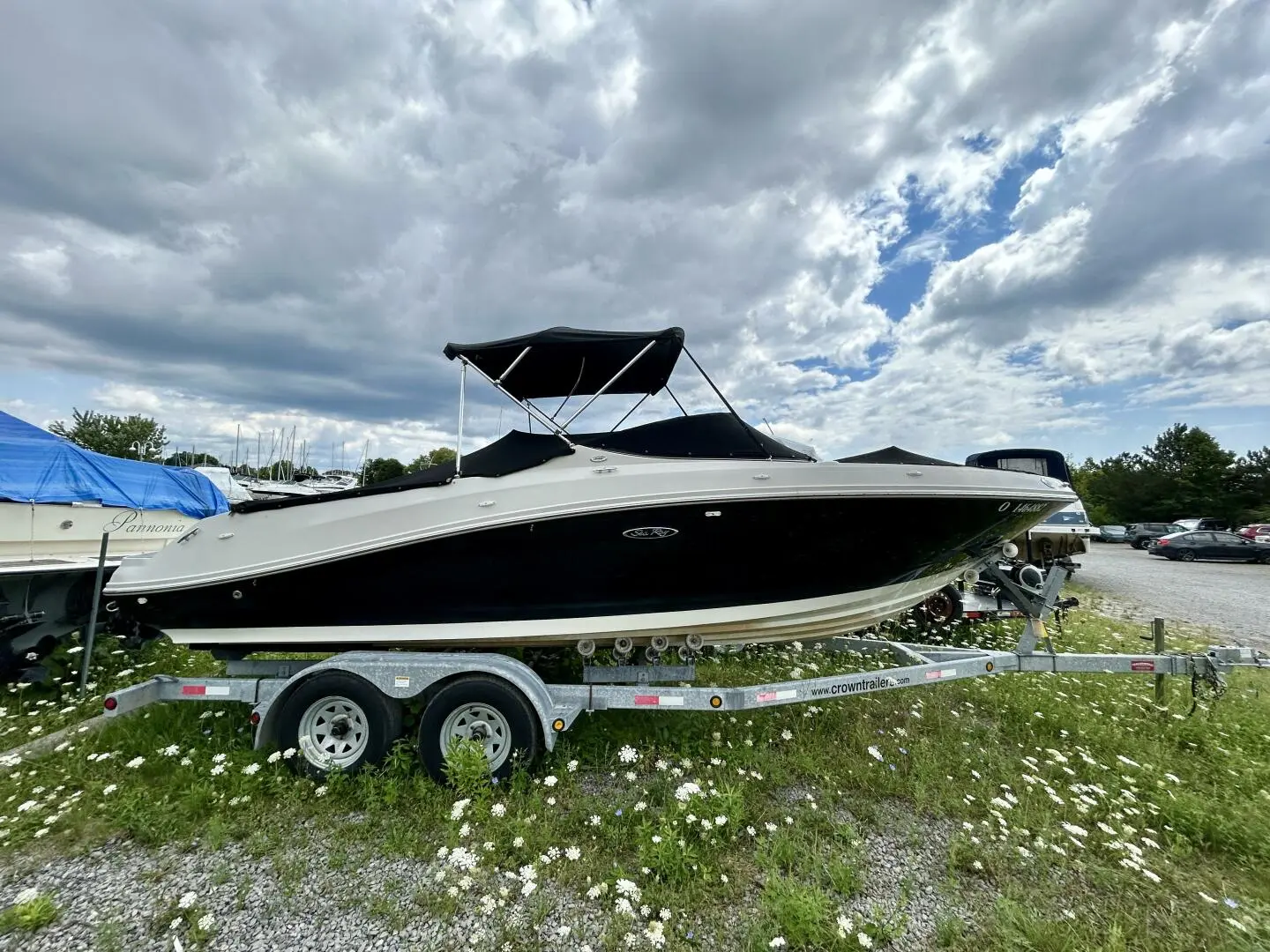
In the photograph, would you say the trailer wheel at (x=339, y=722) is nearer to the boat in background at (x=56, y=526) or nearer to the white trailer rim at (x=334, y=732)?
the white trailer rim at (x=334, y=732)

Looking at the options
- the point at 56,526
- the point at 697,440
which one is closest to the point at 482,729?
the point at 697,440

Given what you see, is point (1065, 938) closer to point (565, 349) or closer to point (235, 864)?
point (235, 864)

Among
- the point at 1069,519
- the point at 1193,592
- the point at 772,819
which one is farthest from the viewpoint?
the point at 1193,592

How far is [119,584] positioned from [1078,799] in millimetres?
5633

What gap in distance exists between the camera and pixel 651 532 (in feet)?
10.3

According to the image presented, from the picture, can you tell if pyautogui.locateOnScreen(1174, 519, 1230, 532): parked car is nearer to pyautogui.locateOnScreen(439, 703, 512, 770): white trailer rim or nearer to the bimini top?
the bimini top

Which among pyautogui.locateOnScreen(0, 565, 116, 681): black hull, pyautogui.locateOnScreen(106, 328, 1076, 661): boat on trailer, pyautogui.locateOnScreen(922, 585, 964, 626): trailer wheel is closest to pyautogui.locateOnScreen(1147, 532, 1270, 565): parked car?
pyautogui.locateOnScreen(922, 585, 964, 626): trailer wheel

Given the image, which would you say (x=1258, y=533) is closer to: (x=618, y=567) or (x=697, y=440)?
(x=697, y=440)

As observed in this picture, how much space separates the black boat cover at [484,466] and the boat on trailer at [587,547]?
2 cm

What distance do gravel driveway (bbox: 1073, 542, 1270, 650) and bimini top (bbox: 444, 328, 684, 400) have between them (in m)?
7.74

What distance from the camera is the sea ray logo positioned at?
10.2ft

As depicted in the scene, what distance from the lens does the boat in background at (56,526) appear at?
4523 mm

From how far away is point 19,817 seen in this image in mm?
2855

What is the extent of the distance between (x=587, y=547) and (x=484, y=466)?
0.82 metres
